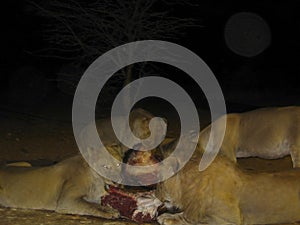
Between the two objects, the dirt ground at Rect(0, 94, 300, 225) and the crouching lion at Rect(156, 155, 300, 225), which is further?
the dirt ground at Rect(0, 94, 300, 225)

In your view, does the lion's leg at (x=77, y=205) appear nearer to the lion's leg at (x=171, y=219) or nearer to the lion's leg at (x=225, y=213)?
the lion's leg at (x=171, y=219)

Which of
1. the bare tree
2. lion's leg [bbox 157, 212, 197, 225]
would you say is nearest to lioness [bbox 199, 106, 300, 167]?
lion's leg [bbox 157, 212, 197, 225]

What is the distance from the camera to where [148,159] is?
5.91 metres

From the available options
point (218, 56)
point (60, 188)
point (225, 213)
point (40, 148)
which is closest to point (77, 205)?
point (60, 188)

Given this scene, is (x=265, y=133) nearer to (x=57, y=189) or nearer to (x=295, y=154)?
(x=295, y=154)

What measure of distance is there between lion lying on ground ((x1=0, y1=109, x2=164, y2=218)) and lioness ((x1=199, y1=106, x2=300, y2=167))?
1495 mm

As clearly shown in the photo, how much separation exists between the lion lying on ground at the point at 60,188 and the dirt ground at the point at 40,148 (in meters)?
0.12

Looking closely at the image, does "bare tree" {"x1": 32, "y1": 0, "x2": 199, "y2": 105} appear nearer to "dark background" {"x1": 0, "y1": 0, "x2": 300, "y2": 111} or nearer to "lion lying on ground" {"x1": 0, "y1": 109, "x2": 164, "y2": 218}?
"lion lying on ground" {"x1": 0, "y1": 109, "x2": 164, "y2": 218}

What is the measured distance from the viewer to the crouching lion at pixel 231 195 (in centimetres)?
512

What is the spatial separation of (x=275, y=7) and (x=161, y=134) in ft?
66.4

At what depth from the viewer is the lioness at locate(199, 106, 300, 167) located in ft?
22.3

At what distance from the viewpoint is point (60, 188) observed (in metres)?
6.05

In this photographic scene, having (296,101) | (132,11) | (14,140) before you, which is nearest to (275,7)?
(296,101)

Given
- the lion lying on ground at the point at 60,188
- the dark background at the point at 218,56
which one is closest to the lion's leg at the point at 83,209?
the lion lying on ground at the point at 60,188
